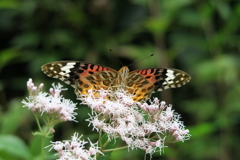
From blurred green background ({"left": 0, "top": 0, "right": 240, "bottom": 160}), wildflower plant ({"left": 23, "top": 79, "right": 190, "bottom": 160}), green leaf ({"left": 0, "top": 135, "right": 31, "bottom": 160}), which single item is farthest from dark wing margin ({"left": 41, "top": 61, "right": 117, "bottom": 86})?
blurred green background ({"left": 0, "top": 0, "right": 240, "bottom": 160})

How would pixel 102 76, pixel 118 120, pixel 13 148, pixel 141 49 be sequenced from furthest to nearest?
pixel 141 49, pixel 13 148, pixel 102 76, pixel 118 120

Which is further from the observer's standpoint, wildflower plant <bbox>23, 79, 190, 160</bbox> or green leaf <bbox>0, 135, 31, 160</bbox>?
green leaf <bbox>0, 135, 31, 160</bbox>

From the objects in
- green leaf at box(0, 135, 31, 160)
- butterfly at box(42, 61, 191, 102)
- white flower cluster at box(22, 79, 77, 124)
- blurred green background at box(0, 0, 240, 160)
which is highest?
blurred green background at box(0, 0, 240, 160)

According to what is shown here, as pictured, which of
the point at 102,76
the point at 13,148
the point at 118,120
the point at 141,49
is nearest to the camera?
the point at 118,120

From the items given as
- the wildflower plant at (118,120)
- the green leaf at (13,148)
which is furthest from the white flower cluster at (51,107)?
the green leaf at (13,148)

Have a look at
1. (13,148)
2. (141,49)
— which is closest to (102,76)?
(13,148)

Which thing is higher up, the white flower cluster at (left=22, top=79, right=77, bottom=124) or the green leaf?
the white flower cluster at (left=22, top=79, right=77, bottom=124)

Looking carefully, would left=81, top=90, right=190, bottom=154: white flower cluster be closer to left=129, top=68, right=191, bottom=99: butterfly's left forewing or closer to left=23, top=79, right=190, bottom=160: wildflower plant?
left=23, top=79, right=190, bottom=160: wildflower plant

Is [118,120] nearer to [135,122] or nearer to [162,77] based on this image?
[135,122]
